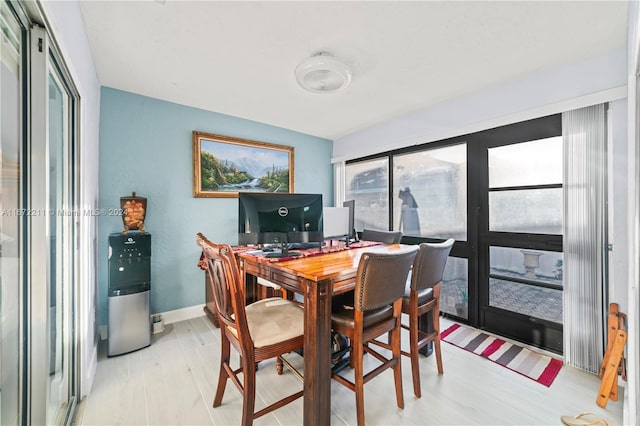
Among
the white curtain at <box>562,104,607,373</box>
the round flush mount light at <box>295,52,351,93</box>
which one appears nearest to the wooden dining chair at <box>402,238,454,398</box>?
the white curtain at <box>562,104,607,373</box>

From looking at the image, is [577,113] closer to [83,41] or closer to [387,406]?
[387,406]

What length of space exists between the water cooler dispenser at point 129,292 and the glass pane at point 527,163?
356cm

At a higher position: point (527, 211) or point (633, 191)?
point (633, 191)

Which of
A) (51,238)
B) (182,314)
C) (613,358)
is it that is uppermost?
(51,238)

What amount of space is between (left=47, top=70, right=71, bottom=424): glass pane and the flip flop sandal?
9.43ft

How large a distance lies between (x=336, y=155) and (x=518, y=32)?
2.92 metres

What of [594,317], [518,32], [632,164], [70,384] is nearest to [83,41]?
[70,384]

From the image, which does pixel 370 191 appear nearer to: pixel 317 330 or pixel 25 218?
pixel 317 330

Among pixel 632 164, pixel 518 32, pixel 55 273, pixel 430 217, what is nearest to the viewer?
pixel 55 273

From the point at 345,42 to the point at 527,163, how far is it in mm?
2086

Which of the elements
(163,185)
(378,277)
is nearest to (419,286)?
(378,277)

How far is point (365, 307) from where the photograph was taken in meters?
1.42

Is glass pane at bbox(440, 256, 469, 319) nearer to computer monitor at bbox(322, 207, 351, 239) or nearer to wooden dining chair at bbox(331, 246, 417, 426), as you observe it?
computer monitor at bbox(322, 207, 351, 239)

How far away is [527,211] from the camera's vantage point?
97.2 inches
